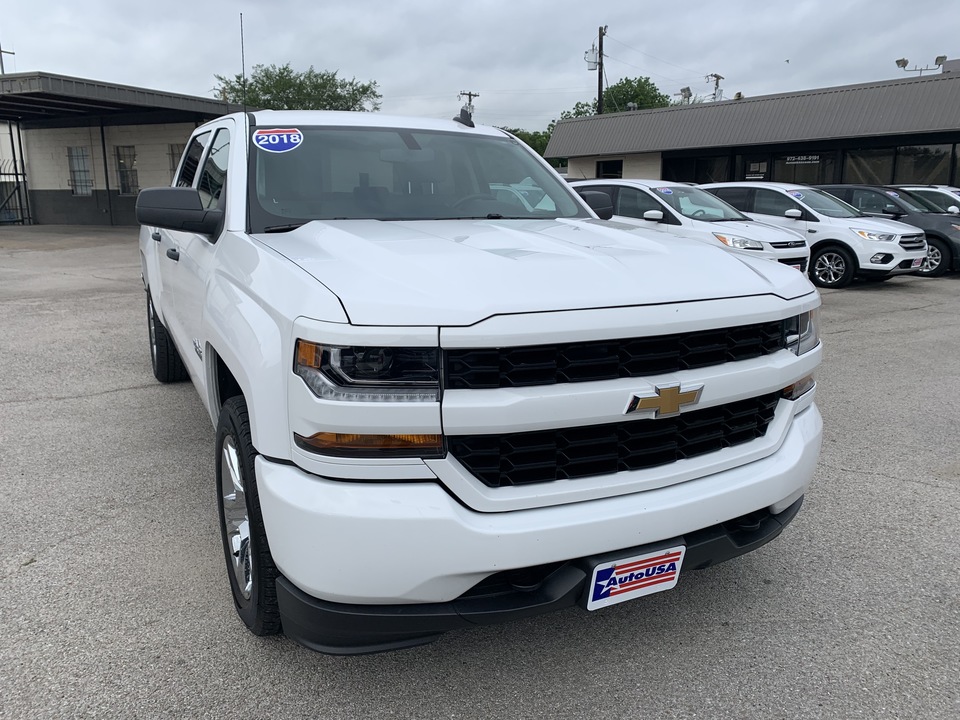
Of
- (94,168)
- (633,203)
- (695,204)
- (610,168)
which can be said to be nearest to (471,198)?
(633,203)

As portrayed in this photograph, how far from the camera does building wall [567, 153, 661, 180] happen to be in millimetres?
28984

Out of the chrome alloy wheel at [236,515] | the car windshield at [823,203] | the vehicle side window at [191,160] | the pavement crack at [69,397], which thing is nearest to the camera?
the chrome alloy wheel at [236,515]

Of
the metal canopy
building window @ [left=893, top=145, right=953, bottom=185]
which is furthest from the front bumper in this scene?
building window @ [left=893, top=145, right=953, bottom=185]

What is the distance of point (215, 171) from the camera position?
3752mm

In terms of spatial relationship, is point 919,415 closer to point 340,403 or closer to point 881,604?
point 881,604

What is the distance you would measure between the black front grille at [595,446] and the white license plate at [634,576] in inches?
10.0

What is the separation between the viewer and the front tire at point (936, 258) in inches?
541

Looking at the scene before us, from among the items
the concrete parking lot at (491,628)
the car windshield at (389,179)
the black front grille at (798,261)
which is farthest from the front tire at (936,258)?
the car windshield at (389,179)

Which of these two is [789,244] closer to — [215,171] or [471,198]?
[471,198]

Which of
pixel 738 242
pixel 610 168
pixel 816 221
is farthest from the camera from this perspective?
pixel 610 168

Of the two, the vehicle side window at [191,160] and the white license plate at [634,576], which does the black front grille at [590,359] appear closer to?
the white license plate at [634,576]

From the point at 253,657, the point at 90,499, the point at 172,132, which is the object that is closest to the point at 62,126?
the point at 172,132

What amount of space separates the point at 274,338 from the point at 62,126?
28.9 metres

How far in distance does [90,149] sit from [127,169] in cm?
183
